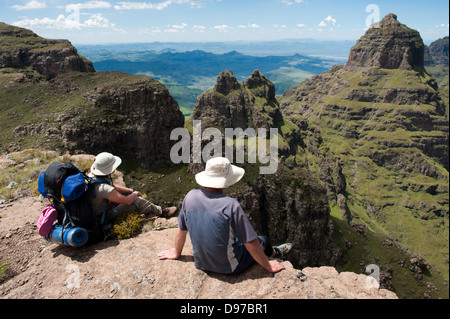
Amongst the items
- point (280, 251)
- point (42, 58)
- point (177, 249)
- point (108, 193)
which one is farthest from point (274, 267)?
point (42, 58)

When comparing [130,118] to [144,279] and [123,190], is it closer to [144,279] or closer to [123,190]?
[123,190]

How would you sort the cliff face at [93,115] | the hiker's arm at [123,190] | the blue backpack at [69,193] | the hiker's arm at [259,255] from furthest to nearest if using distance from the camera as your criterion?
1. the cliff face at [93,115]
2. the hiker's arm at [123,190]
3. the blue backpack at [69,193]
4. the hiker's arm at [259,255]

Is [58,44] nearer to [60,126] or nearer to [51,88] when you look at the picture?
[51,88]

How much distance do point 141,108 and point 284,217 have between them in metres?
59.3

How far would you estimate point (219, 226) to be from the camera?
21.7 feet

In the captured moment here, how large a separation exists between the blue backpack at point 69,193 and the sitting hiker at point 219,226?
3450 mm

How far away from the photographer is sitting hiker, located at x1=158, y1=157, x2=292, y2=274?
661cm

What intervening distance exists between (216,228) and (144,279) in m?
3.08

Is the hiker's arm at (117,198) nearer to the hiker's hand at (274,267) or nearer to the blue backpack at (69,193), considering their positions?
the blue backpack at (69,193)

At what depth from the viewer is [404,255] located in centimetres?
9344

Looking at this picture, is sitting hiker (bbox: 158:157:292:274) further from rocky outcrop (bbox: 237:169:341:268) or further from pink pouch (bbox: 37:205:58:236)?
rocky outcrop (bbox: 237:169:341:268)

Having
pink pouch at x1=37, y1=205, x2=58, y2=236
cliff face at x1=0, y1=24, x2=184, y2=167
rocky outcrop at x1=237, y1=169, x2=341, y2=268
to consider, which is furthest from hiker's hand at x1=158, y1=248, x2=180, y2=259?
rocky outcrop at x1=237, y1=169, x2=341, y2=268

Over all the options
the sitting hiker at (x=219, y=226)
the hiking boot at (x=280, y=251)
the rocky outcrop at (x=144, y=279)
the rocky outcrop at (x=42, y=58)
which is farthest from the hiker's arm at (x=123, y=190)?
the rocky outcrop at (x=42, y=58)

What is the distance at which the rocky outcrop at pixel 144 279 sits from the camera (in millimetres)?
7117
